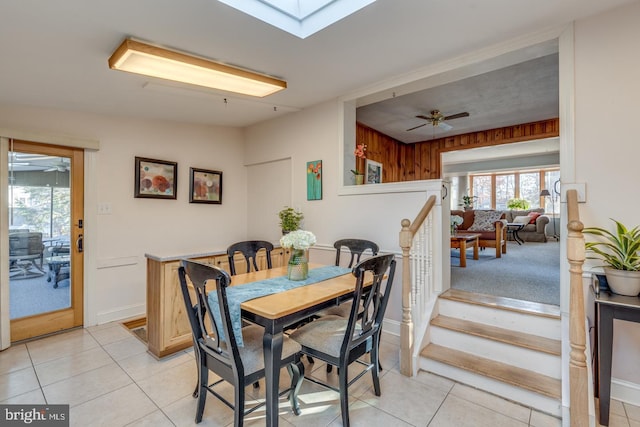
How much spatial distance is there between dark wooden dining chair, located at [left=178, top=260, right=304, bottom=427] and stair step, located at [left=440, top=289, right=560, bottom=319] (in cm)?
168

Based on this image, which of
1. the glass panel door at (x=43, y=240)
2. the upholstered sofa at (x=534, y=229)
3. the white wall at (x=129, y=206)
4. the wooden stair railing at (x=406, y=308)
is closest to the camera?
the wooden stair railing at (x=406, y=308)

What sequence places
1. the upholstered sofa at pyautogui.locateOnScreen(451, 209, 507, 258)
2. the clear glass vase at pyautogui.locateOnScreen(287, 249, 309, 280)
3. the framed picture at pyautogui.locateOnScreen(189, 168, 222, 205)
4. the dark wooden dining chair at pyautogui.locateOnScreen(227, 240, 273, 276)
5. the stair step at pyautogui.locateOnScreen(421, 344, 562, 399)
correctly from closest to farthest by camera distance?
the stair step at pyautogui.locateOnScreen(421, 344, 562, 399), the clear glass vase at pyautogui.locateOnScreen(287, 249, 309, 280), the dark wooden dining chair at pyautogui.locateOnScreen(227, 240, 273, 276), the framed picture at pyautogui.locateOnScreen(189, 168, 222, 205), the upholstered sofa at pyautogui.locateOnScreen(451, 209, 507, 258)

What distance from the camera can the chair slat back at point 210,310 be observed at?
1.47m

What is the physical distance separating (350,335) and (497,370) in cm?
125

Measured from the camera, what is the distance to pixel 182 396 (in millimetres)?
2111

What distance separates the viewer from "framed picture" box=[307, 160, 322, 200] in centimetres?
371

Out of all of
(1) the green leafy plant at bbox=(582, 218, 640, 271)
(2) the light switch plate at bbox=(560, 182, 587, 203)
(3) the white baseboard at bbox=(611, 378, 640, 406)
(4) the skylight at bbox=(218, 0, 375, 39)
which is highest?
(4) the skylight at bbox=(218, 0, 375, 39)

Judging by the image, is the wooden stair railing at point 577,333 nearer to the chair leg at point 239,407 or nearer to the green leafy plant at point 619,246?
the green leafy plant at point 619,246

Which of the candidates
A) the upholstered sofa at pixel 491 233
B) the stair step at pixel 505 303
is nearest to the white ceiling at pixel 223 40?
the stair step at pixel 505 303

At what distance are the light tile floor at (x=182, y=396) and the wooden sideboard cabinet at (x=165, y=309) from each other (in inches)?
4.5

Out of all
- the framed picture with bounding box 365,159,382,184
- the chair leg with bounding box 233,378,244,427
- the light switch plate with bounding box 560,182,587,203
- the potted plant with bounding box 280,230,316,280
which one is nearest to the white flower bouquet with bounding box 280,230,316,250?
the potted plant with bounding box 280,230,316,280

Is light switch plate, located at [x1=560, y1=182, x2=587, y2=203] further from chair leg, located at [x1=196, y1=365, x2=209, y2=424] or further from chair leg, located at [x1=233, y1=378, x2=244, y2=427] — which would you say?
chair leg, located at [x1=196, y1=365, x2=209, y2=424]

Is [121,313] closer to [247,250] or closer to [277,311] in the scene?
A: [247,250]

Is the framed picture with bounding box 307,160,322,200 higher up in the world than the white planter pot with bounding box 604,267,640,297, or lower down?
higher up
